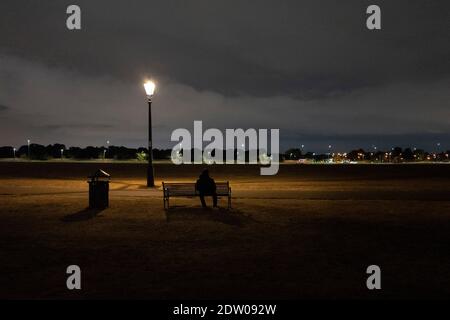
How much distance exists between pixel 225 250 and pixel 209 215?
15.9 ft

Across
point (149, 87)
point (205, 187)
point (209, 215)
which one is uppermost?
point (149, 87)

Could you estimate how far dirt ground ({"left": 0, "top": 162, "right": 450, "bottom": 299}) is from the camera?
6.75m

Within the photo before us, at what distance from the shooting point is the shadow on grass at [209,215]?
42.5ft

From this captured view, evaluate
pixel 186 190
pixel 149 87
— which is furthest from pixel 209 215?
pixel 149 87

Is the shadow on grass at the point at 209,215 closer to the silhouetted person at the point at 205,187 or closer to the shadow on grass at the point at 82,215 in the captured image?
the silhouetted person at the point at 205,187

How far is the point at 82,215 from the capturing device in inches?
544

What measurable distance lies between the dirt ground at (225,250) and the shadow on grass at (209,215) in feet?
0.09

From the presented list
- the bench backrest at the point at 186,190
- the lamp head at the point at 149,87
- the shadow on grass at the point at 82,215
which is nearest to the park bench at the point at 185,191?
the bench backrest at the point at 186,190

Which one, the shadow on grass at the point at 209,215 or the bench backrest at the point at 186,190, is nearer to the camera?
the shadow on grass at the point at 209,215

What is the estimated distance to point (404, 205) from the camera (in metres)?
16.4

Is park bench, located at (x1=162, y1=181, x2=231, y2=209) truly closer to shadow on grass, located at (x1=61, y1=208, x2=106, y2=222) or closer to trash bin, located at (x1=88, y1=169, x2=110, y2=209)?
trash bin, located at (x1=88, y1=169, x2=110, y2=209)

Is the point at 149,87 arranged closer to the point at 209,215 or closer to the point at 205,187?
the point at 205,187

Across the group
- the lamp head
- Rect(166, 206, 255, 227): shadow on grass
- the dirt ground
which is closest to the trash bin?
the dirt ground

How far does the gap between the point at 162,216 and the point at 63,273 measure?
622 cm
